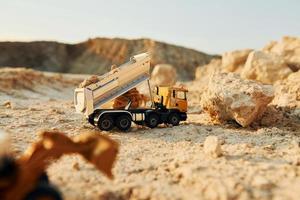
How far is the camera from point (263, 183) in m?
7.63

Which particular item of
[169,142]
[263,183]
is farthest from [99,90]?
[263,183]

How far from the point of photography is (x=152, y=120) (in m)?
15.3

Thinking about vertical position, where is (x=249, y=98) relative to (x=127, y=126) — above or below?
above

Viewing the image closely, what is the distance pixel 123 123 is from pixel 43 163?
24.4 feet

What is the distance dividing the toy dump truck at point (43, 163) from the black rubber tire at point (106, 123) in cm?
647

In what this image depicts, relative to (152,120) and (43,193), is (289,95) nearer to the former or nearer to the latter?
(152,120)

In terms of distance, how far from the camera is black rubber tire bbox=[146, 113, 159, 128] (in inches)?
601

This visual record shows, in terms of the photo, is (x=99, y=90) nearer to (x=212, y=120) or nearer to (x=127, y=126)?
(x=127, y=126)

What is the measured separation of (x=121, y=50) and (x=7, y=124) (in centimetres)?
5544

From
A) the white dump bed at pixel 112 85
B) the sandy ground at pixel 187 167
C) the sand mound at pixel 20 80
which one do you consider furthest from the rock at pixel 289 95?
the sand mound at pixel 20 80

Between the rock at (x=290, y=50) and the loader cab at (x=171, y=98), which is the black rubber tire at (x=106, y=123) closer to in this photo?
the loader cab at (x=171, y=98)

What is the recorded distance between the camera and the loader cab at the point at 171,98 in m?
15.9

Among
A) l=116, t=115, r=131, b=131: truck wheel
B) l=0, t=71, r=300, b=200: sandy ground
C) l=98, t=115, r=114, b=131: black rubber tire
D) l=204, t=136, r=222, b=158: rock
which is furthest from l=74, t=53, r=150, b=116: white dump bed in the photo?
l=204, t=136, r=222, b=158: rock

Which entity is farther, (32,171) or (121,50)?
(121,50)
